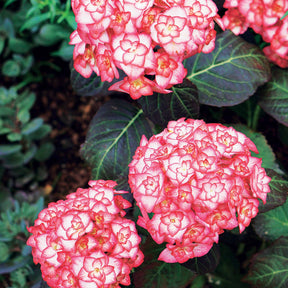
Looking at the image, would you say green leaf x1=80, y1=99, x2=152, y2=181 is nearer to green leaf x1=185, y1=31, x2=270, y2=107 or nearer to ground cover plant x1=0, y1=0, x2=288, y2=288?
ground cover plant x1=0, y1=0, x2=288, y2=288

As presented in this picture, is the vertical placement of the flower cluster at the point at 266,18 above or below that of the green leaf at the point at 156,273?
above

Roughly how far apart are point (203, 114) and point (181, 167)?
58 centimetres

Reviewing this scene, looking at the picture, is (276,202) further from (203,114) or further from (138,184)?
(203,114)

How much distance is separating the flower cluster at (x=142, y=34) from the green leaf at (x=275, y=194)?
35 cm

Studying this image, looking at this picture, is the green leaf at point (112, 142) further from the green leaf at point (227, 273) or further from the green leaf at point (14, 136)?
the green leaf at point (227, 273)

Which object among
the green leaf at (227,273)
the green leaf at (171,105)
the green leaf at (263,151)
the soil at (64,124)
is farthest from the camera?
the soil at (64,124)

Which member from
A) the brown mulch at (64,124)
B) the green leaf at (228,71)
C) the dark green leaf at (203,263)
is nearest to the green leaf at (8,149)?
the brown mulch at (64,124)

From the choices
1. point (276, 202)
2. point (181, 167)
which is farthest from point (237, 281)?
point (181, 167)

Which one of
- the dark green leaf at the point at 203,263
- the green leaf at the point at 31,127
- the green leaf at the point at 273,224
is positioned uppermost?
the dark green leaf at the point at 203,263

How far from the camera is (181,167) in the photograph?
2.40 ft

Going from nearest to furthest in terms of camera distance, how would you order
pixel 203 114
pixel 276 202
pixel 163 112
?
1. pixel 276 202
2. pixel 163 112
3. pixel 203 114

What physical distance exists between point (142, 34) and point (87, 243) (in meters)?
0.44

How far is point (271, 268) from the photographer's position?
3.33 feet

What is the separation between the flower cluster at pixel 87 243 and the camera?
0.72 meters
